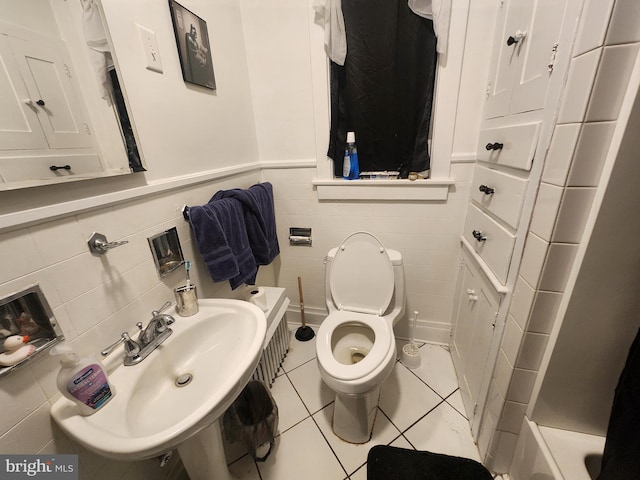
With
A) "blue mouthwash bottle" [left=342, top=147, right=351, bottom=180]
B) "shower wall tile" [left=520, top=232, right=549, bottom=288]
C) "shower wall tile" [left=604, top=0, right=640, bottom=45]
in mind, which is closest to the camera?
"shower wall tile" [left=604, top=0, right=640, bottom=45]

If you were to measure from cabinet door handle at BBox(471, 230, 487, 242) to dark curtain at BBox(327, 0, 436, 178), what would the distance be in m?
0.42

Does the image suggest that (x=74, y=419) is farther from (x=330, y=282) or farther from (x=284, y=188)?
(x=284, y=188)

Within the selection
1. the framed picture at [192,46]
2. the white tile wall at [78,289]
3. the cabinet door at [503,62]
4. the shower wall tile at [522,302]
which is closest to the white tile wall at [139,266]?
the white tile wall at [78,289]

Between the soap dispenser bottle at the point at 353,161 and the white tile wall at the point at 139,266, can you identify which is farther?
the soap dispenser bottle at the point at 353,161

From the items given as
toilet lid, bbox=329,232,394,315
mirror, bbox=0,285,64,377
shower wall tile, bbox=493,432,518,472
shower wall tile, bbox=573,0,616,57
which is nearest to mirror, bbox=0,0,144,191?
mirror, bbox=0,285,64,377

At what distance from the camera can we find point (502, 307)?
94cm

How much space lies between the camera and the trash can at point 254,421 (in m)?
1.08

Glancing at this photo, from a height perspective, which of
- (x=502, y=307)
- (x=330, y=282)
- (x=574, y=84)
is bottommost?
(x=330, y=282)

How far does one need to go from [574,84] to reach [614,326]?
65cm

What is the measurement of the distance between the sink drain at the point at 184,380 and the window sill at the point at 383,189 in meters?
1.05

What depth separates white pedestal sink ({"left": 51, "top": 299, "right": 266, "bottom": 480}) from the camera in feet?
1.82

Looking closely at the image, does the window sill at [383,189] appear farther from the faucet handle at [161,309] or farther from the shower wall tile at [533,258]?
the faucet handle at [161,309]

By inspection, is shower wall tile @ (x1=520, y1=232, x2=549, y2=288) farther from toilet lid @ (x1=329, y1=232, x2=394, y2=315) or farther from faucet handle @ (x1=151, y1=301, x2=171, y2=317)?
faucet handle @ (x1=151, y1=301, x2=171, y2=317)

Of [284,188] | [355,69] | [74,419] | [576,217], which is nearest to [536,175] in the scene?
[576,217]
